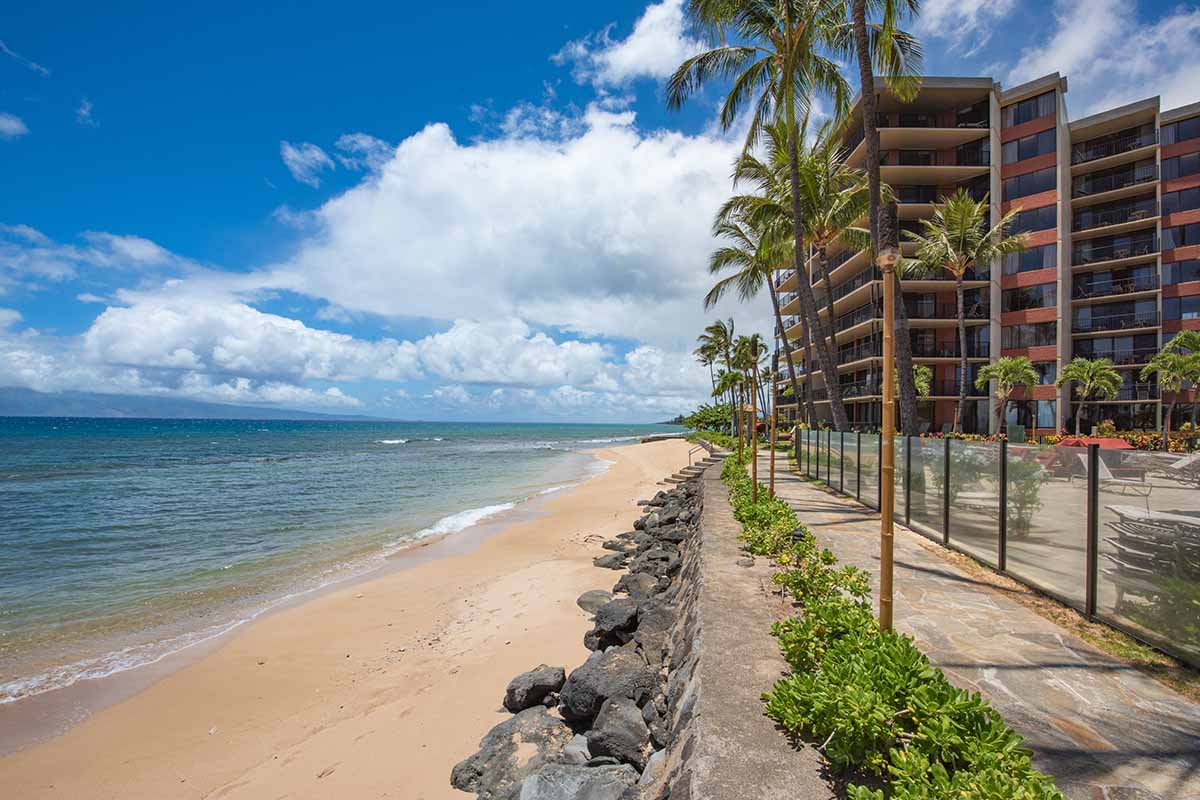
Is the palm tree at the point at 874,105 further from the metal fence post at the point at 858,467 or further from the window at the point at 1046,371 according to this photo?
the window at the point at 1046,371

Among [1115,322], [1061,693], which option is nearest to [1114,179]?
[1115,322]

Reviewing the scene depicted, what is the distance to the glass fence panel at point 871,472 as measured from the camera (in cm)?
1111

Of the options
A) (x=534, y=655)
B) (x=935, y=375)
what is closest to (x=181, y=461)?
(x=534, y=655)

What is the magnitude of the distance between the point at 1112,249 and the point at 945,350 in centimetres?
1385

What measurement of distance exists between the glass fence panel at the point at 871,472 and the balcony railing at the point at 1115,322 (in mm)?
37910

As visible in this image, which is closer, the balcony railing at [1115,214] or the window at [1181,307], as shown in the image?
the window at [1181,307]

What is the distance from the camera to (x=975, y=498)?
24.2ft

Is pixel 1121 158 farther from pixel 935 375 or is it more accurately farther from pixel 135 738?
pixel 135 738

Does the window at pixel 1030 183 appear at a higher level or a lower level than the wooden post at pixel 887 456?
higher

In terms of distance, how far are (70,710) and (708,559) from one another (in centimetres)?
851

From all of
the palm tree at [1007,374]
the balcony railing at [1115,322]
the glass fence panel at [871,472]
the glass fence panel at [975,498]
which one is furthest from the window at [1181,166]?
the glass fence panel at [975,498]

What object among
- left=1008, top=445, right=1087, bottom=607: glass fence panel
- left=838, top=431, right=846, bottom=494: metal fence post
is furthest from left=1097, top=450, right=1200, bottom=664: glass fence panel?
left=838, top=431, right=846, bottom=494: metal fence post

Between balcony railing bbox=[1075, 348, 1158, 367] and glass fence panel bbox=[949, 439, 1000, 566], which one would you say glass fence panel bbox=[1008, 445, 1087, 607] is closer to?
glass fence panel bbox=[949, 439, 1000, 566]

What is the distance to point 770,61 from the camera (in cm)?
1712
